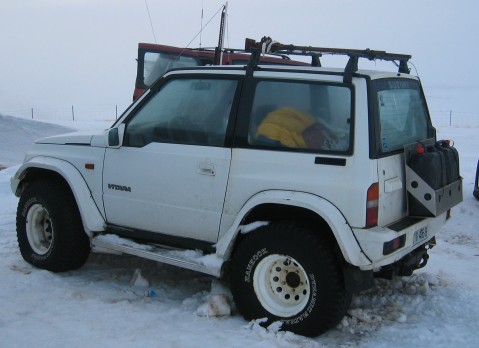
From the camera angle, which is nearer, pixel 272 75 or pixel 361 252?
pixel 361 252

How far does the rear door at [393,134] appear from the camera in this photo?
3.78m

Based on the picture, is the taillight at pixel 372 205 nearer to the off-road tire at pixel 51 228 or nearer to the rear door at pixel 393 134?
the rear door at pixel 393 134

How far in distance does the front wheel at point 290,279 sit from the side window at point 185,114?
2.71ft

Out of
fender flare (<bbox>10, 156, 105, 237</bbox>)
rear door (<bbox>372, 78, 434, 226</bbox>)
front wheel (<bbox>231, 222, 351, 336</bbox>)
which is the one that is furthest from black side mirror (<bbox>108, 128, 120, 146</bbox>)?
rear door (<bbox>372, 78, 434, 226</bbox>)

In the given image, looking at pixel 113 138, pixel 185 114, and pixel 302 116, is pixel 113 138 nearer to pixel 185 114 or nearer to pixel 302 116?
pixel 185 114

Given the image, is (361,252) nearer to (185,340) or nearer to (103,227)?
(185,340)

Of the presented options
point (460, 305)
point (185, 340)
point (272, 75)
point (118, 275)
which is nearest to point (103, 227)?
point (118, 275)

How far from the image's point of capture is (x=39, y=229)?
5316 millimetres

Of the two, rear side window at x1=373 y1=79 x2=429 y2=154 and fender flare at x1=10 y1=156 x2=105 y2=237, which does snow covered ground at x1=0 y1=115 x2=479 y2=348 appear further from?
rear side window at x1=373 y1=79 x2=429 y2=154

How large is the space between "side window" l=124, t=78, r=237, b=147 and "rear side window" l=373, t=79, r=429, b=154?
1.08 meters

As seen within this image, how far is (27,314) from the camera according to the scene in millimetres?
4199

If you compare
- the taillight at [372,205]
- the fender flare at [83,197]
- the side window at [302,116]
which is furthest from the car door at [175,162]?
the taillight at [372,205]

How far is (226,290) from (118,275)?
1157mm

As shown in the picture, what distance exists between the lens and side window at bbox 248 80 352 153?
3857 mm
